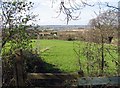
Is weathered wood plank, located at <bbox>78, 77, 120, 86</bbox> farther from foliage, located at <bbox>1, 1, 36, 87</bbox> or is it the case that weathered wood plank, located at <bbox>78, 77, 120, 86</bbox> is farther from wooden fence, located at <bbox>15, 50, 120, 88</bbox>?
foliage, located at <bbox>1, 1, 36, 87</bbox>

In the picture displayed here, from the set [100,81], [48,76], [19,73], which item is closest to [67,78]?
[48,76]

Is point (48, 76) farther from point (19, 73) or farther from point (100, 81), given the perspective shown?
point (100, 81)

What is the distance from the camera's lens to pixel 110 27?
6.61m

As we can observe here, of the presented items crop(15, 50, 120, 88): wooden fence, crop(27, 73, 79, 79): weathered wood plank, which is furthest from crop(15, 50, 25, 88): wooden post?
crop(27, 73, 79, 79): weathered wood plank

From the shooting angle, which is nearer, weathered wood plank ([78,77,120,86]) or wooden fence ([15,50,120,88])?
wooden fence ([15,50,120,88])

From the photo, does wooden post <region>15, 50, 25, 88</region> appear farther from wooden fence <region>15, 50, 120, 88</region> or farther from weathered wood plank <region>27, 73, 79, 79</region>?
weathered wood plank <region>27, 73, 79, 79</region>

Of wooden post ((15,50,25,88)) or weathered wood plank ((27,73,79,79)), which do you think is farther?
weathered wood plank ((27,73,79,79))

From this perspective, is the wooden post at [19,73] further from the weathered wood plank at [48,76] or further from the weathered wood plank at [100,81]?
the weathered wood plank at [100,81]

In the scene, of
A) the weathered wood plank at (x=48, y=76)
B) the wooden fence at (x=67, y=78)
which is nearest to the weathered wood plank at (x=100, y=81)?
the wooden fence at (x=67, y=78)

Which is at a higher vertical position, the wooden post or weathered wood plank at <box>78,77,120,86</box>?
the wooden post

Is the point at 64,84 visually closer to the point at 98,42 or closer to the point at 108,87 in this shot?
the point at 108,87

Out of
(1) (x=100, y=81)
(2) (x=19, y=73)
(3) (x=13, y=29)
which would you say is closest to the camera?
(2) (x=19, y=73)

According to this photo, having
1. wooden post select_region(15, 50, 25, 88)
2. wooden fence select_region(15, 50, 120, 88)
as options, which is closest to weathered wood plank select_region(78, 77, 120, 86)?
wooden fence select_region(15, 50, 120, 88)

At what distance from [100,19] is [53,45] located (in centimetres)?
1809
